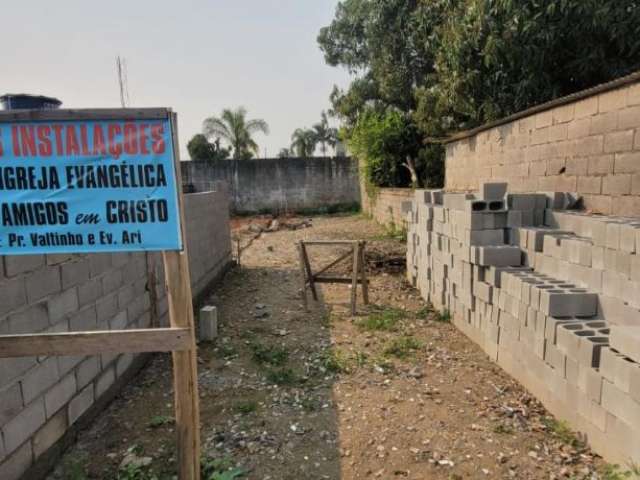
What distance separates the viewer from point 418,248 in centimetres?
703

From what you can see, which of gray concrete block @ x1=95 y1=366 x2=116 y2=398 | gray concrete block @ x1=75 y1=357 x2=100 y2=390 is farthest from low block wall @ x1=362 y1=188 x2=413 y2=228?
gray concrete block @ x1=75 y1=357 x2=100 y2=390

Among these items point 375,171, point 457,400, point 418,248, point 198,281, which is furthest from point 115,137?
point 375,171

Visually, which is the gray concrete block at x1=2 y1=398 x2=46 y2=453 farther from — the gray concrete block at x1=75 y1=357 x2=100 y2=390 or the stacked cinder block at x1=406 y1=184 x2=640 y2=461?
the stacked cinder block at x1=406 y1=184 x2=640 y2=461

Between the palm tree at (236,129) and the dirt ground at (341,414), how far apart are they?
2101cm

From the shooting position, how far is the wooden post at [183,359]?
2.03 m

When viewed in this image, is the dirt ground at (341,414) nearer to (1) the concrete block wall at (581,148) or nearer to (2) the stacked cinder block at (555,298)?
(2) the stacked cinder block at (555,298)

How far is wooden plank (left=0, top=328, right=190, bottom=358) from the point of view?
2.03 metres

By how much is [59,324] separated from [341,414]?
2.24 m

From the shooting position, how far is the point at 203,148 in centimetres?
2462

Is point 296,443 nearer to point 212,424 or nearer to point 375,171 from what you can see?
point 212,424

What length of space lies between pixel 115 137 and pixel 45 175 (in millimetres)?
380

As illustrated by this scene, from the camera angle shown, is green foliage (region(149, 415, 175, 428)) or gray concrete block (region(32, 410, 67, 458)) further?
green foliage (region(149, 415, 175, 428))

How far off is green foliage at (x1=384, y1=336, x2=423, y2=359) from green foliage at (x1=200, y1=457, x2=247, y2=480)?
220 cm

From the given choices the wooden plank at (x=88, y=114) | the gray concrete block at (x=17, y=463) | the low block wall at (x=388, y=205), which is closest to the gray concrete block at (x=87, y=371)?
the gray concrete block at (x=17, y=463)
